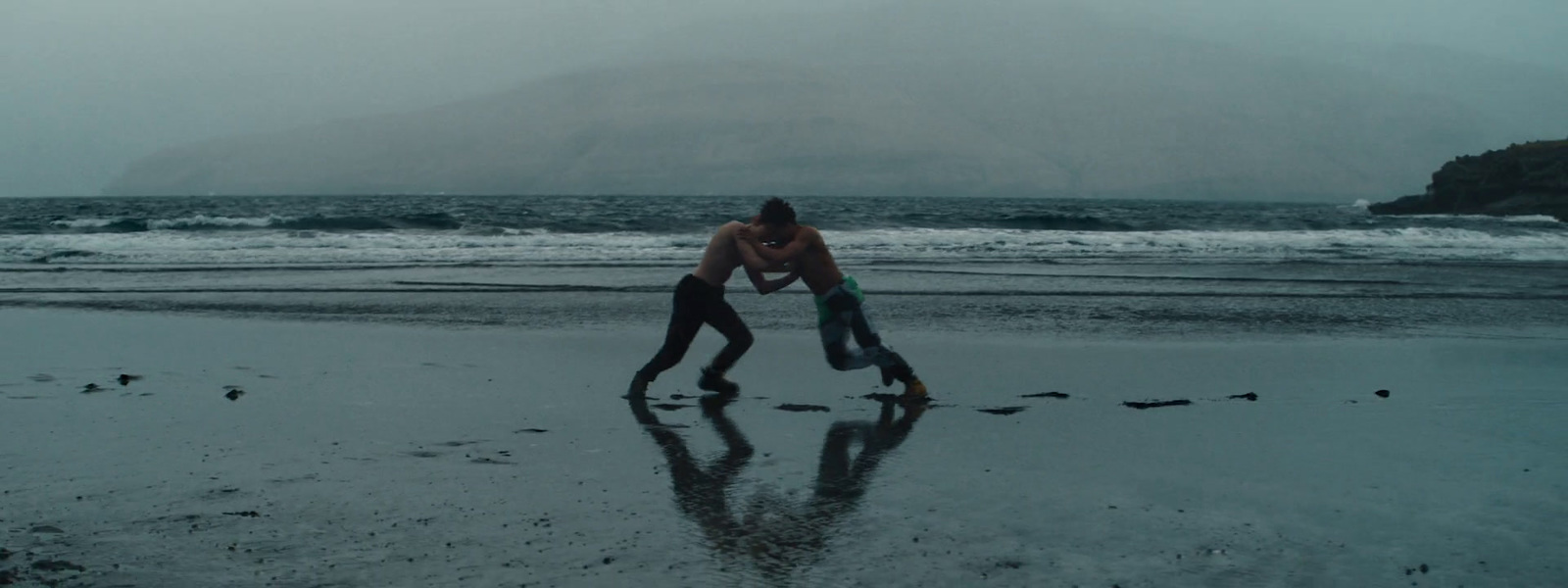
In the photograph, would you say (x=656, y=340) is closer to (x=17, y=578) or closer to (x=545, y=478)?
(x=545, y=478)

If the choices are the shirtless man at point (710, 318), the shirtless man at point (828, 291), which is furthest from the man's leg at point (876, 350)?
the shirtless man at point (710, 318)

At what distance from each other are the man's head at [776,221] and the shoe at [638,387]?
1.15 metres

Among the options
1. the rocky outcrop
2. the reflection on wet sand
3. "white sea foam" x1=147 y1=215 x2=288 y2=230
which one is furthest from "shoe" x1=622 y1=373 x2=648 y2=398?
the rocky outcrop

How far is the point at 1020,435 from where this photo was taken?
21.2 ft

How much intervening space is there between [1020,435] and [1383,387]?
10.6ft

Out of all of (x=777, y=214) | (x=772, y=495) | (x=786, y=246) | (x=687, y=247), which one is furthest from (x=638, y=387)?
(x=687, y=247)

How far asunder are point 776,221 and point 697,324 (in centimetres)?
85

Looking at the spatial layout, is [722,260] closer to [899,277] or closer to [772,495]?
[772,495]

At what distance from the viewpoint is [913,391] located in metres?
7.61

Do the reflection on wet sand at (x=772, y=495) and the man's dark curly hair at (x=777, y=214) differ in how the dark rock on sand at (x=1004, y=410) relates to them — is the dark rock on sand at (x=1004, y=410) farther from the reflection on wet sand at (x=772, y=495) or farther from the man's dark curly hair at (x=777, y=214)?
the man's dark curly hair at (x=777, y=214)

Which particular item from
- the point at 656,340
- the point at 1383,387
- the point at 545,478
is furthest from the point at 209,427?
the point at 1383,387

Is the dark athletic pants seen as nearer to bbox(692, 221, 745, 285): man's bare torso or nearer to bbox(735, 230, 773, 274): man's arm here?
bbox(692, 221, 745, 285): man's bare torso

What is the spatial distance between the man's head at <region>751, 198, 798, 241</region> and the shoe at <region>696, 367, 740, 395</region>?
901 mm

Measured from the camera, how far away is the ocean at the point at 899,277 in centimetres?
1262
